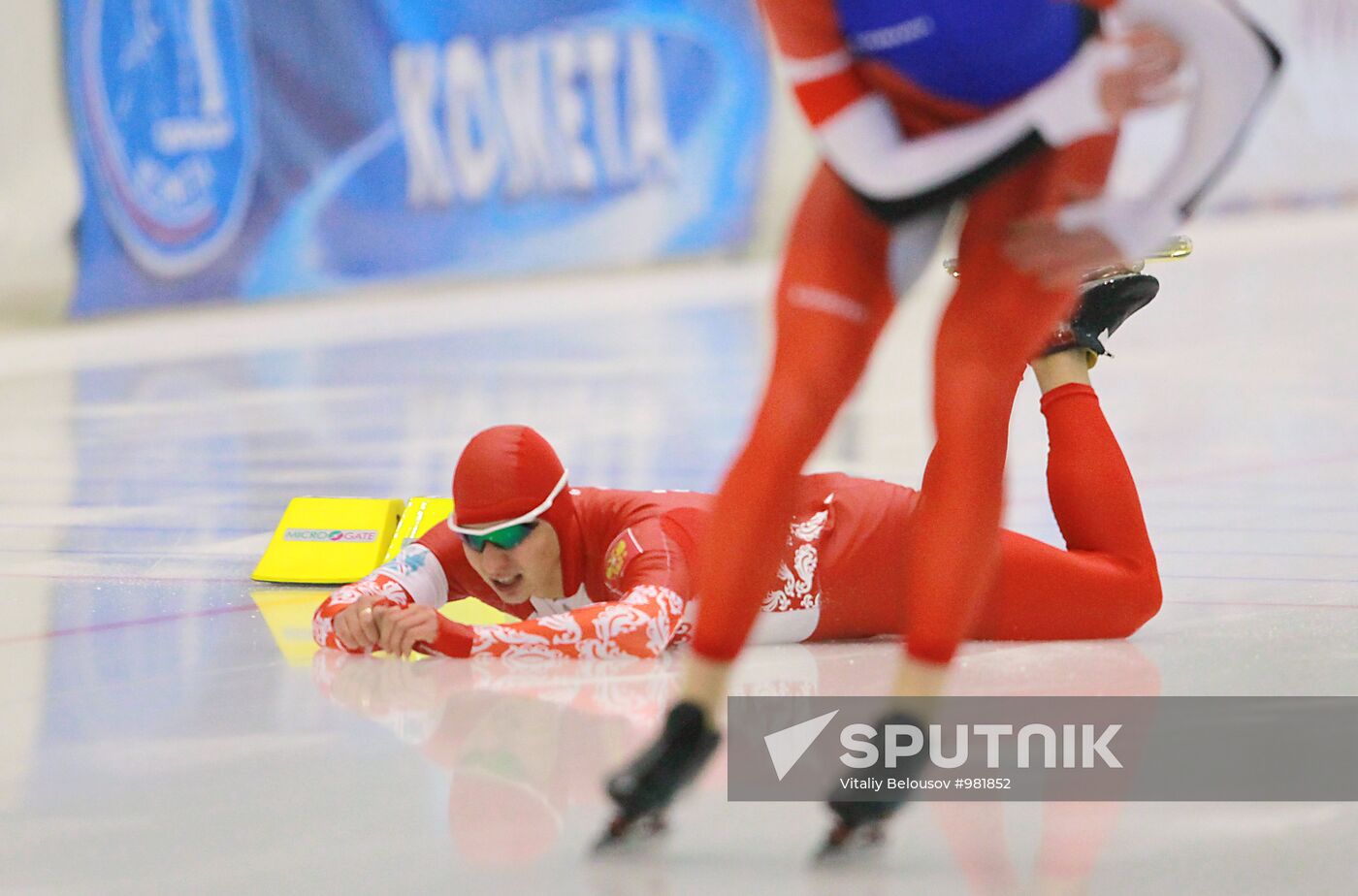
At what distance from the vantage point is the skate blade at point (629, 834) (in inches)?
84.3

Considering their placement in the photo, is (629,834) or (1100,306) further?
(1100,306)

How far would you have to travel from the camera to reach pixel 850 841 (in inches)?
84.0

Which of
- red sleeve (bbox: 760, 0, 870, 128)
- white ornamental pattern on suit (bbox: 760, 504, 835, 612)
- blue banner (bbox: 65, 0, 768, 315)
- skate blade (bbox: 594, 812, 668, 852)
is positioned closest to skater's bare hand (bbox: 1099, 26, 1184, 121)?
red sleeve (bbox: 760, 0, 870, 128)

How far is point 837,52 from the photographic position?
213 cm

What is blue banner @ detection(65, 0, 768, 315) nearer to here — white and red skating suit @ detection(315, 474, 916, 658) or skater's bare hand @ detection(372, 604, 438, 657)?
white and red skating suit @ detection(315, 474, 916, 658)

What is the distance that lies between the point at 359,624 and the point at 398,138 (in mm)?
8626

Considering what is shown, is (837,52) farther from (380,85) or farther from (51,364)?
(380,85)

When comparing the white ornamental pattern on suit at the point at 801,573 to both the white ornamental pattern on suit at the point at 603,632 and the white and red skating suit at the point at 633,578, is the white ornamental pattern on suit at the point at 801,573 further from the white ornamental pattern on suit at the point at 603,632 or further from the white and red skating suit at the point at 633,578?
the white ornamental pattern on suit at the point at 603,632

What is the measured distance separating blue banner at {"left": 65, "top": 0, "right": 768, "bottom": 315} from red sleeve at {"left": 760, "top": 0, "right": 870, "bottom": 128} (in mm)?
8174

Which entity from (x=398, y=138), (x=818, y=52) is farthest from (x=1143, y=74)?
(x=398, y=138)

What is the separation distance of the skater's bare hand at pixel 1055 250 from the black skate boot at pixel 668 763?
0.60m

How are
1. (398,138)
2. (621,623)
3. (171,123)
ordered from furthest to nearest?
(398,138) → (171,123) → (621,623)

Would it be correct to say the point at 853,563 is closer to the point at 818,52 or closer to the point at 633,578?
the point at 633,578

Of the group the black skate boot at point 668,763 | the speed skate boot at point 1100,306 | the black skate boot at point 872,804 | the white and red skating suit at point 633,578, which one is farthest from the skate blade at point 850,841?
the speed skate boot at point 1100,306
